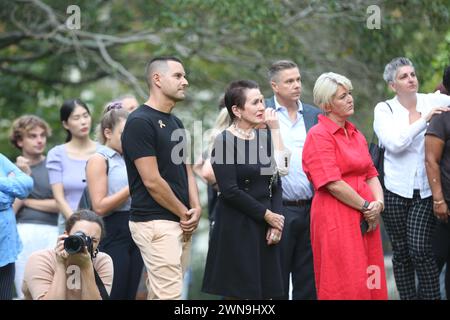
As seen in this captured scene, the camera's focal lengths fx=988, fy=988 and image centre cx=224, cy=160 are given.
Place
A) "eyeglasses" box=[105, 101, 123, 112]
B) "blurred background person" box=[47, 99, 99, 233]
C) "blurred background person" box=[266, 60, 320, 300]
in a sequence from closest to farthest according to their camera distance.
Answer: "blurred background person" box=[266, 60, 320, 300] < "eyeglasses" box=[105, 101, 123, 112] < "blurred background person" box=[47, 99, 99, 233]

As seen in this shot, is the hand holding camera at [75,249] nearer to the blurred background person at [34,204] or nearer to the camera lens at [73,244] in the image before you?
the camera lens at [73,244]

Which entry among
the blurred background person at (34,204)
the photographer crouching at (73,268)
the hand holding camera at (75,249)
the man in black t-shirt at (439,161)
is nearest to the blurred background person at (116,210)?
the photographer crouching at (73,268)

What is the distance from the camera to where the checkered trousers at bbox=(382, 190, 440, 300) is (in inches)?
298

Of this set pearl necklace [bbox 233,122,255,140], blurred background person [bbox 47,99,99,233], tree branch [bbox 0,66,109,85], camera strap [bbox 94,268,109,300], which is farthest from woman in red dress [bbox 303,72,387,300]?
tree branch [bbox 0,66,109,85]

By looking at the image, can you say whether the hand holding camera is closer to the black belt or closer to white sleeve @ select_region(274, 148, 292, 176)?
white sleeve @ select_region(274, 148, 292, 176)

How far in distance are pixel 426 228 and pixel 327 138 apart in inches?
45.7

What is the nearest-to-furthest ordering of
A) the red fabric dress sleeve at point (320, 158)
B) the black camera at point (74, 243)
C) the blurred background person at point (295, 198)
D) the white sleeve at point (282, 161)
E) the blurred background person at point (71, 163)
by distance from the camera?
the black camera at point (74, 243), the red fabric dress sleeve at point (320, 158), the white sleeve at point (282, 161), the blurred background person at point (295, 198), the blurred background person at point (71, 163)

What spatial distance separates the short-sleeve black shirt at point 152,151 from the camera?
22.6ft

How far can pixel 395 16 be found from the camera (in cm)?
1200

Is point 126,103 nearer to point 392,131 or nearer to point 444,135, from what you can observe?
point 392,131

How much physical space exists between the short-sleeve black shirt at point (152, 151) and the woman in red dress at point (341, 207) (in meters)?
0.93

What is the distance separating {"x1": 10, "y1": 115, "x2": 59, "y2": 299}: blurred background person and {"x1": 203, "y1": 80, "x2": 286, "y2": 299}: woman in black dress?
230cm

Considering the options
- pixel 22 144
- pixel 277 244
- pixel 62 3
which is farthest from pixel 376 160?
pixel 62 3

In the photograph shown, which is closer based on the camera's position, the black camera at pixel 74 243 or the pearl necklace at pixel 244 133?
the black camera at pixel 74 243
